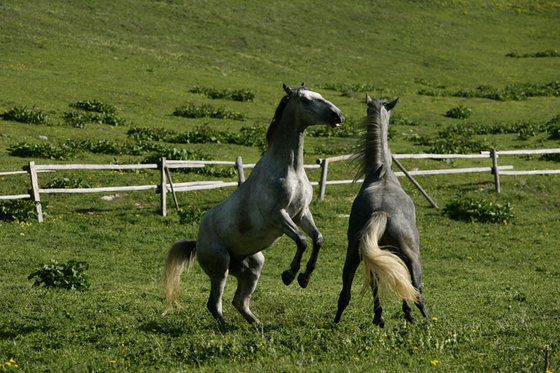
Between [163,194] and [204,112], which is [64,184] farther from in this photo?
[204,112]

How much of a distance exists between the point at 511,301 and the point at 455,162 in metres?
15.0

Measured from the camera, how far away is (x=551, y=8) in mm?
72000

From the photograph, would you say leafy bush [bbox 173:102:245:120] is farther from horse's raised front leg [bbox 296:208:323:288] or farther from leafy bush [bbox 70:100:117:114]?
horse's raised front leg [bbox 296:208:323:288]

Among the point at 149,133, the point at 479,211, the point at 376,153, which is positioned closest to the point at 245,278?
the point at 376,153

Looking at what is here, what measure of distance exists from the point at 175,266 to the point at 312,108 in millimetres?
3155

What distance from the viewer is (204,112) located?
101 feet

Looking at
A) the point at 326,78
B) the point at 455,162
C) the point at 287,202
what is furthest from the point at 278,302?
the point at 326,78

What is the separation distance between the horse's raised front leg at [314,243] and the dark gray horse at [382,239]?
1.65 ft

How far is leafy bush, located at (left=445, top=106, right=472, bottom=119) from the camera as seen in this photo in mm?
34906

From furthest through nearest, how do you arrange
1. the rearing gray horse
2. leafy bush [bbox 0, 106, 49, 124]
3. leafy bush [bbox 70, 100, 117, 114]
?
leafy bush [bbox 70, 100, 117, 114] < leafy bush [bbox 0, 106, 49, 124] < the rearing gray horse

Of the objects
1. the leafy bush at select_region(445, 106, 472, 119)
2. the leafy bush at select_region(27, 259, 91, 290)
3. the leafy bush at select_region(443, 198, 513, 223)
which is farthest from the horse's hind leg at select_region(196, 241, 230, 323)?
the leafy bush at select_region(445, 106, 472, 119)

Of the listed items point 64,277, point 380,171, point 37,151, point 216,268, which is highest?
point 37,151

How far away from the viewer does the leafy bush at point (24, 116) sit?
976 inches

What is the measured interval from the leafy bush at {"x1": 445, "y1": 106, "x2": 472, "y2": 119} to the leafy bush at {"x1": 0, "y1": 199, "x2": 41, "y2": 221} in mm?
24972
